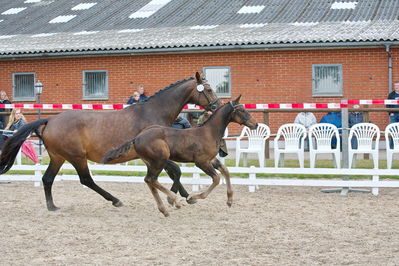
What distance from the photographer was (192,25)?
82.5 feet

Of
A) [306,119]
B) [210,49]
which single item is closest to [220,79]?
[210,49]

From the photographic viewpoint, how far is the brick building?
21969mm

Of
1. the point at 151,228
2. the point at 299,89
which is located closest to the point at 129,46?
the point at 299,89

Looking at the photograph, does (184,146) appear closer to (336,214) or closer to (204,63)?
(336,214)

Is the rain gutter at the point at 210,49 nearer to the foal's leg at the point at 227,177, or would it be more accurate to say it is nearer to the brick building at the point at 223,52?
the brick building at the point at 223,52

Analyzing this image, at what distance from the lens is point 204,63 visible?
77.0 ft

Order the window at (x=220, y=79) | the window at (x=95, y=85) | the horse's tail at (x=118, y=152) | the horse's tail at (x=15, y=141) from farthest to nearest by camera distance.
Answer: the window at (x=95, y=85)
the window at (x=220, y=79)
the horse's tail at (x=15, y=141)
the horse's tail at (x=118, y=152)

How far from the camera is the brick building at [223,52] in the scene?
72.1ft

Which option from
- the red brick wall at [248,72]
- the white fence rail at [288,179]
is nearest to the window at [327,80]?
the red brick wall at [248,72]

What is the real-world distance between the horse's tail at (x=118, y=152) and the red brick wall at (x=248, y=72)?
42.3ft

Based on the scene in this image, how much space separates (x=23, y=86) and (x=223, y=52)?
754 centimetres

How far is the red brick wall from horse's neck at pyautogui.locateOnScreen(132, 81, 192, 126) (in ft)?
39.4

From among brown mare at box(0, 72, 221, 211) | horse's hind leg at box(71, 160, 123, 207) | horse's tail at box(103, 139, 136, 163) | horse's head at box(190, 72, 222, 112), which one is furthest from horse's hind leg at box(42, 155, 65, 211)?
horse's head at box(190, 72, 222, 112)

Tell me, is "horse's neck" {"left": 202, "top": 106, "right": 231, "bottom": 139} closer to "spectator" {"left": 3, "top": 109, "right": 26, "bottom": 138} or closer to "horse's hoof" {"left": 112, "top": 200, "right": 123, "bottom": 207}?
"horse's hoof" {"left": 112, "top": 200, "right": 123, "bottom": 207}
